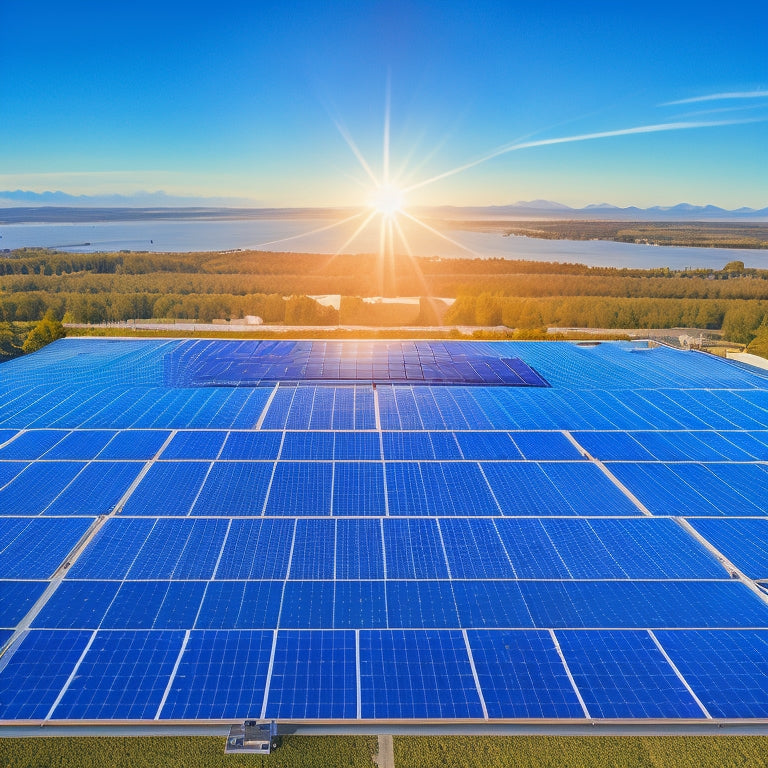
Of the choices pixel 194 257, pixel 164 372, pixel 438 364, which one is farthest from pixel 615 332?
pixel 194 257

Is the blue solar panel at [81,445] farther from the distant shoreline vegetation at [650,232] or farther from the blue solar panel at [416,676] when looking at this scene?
the distant shoreline vegetation at [650,232]

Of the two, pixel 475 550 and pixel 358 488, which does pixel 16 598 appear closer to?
pixel 358 488

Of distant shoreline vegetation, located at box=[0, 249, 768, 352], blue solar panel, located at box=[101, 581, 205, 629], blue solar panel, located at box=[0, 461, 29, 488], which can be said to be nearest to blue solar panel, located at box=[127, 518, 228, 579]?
blue solar panel, located at box=[101, 581, 205, 629]

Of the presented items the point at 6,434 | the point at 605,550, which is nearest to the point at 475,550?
the point at 605,550

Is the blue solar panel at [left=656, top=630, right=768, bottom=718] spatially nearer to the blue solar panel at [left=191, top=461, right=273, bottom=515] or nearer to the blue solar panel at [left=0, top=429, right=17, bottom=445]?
the blue solar panel at [left=191, top=461, right=273, bottom=515]

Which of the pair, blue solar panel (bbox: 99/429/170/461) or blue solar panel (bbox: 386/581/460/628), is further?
blue solar panel (bbox: 99/429/170/461)

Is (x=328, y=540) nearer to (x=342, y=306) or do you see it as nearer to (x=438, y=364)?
(x=438, y=364)
